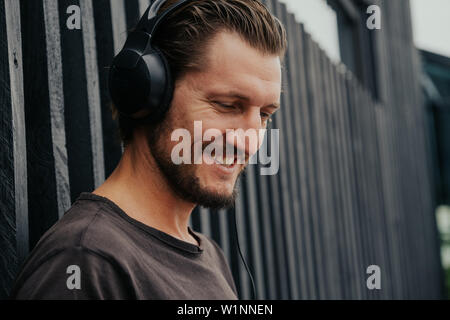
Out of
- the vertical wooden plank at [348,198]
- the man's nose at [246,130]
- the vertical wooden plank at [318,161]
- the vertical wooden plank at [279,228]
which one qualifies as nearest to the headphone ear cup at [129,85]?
the man's nose at [246,130]

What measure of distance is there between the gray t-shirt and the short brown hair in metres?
0.39

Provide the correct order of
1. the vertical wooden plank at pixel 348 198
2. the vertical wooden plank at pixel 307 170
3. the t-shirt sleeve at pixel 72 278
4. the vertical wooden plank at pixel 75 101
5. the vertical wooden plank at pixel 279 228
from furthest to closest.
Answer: the vertical wooden plank at pixel 348 198
the vertical wooden plank at pixel 307 170
the vertical wooden plank at pixel 279 228
the vertical wooden plank at pixel 75 101
the t-shirt sleeve at pixel 72 278

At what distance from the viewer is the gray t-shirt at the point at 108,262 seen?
73 cm

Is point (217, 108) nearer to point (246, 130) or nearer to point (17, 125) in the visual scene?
point (246, 130)

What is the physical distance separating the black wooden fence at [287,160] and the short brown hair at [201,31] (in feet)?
1.11

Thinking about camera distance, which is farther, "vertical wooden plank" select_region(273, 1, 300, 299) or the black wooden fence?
"vertical wooden plank" select_region(273, 1, 300, 299)

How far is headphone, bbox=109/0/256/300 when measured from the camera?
1.01 meters

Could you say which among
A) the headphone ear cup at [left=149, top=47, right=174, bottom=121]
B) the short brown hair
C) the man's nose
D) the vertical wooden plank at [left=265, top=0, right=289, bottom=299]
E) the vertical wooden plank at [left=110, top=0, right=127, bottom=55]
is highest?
the vertical wooden plank at [left=110, top=0, right=127, bottom=55]

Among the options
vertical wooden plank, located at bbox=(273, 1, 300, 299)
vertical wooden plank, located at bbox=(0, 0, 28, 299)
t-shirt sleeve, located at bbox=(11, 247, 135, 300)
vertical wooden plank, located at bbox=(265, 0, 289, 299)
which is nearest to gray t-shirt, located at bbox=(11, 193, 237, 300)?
t-shirt sleeve, located at bbox=(11, 247, 135, 300)

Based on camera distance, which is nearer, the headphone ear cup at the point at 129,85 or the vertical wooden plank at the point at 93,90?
the headphone ear cup at the point at 129,85

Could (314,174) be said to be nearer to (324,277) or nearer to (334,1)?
(324,277)

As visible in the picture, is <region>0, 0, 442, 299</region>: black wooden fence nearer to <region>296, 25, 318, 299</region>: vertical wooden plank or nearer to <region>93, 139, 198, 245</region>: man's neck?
<region>296, 25, 318, 299</region>: vertical wooden plank

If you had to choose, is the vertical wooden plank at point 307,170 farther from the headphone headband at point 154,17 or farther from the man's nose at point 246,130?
the headphone headband at point 154,17

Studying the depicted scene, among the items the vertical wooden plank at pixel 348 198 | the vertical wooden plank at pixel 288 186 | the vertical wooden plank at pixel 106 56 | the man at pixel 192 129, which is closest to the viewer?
the man at pixel 192 129
